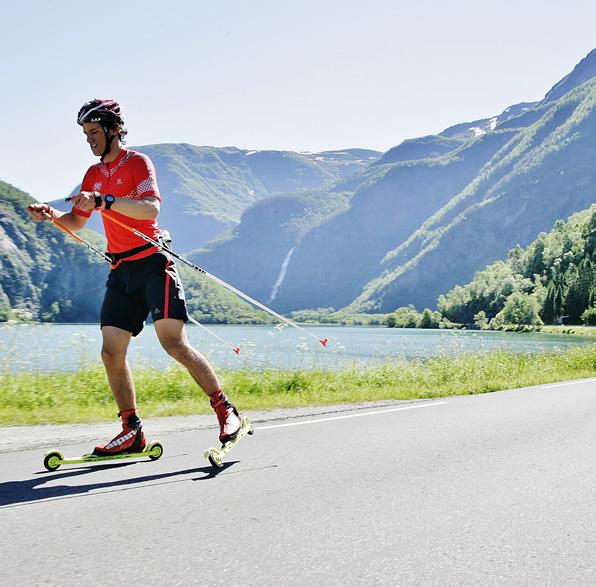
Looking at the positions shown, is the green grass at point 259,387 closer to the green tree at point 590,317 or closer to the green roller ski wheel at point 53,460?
the green roller ski wheel at point 53,460

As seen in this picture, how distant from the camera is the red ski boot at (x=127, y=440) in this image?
477 centimetres

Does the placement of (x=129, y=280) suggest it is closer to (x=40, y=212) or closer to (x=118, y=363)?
(x=118, y=363)

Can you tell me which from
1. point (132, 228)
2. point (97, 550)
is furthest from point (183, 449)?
point (97, 550)

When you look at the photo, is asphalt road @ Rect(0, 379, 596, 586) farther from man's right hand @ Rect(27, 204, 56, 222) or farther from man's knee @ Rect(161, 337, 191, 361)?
man's right hand @ Rect(27, 204, 56, 222)

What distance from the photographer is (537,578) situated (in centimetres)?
273

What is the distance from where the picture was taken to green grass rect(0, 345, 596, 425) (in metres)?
7.79

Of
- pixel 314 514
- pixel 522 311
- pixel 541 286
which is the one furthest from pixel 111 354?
pixel 541 286

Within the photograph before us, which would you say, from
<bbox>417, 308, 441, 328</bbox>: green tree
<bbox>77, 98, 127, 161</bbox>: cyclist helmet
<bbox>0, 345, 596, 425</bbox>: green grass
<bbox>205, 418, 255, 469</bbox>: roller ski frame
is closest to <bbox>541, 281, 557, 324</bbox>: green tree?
<bbox>417, 308, 441, 328</bbox>: green tree

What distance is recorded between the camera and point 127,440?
4855 millimetres

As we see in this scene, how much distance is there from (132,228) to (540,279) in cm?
12398

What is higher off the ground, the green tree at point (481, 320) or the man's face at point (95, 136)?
the man's face at point (95, 136)

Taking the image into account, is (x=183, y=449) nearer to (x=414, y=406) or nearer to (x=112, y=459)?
(x=112, y=459)

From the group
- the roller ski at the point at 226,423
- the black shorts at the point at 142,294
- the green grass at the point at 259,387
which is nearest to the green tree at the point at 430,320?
the green grass at the point at 259,387

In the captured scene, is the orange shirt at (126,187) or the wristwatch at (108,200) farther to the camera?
the orange shirt at (126,187)
